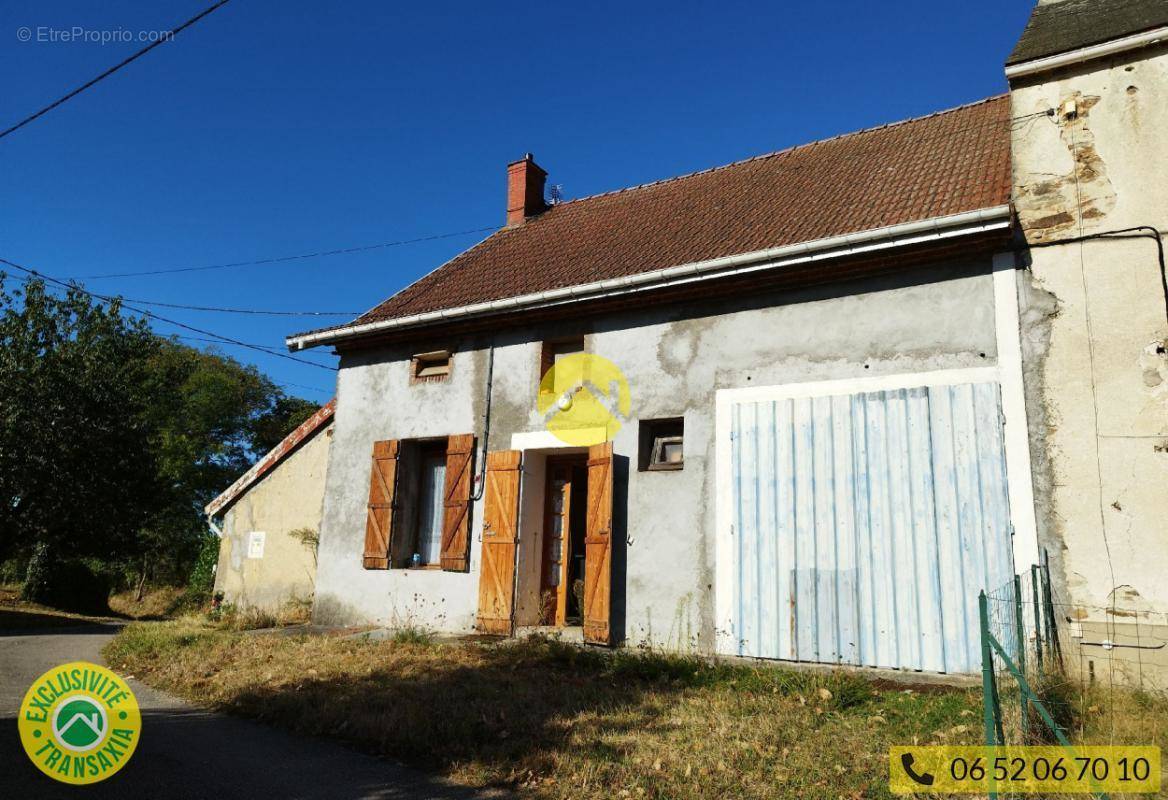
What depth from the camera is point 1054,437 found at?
6.43m

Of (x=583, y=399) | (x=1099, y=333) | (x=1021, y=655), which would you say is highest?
(x=1099, y=333)

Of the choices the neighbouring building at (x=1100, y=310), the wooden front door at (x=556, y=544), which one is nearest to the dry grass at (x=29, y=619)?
the wooden front door at (x=556, y=544)

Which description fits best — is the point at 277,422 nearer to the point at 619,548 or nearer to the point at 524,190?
the point at 524,190

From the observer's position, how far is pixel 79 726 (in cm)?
511

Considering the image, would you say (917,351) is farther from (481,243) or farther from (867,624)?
(481,243)

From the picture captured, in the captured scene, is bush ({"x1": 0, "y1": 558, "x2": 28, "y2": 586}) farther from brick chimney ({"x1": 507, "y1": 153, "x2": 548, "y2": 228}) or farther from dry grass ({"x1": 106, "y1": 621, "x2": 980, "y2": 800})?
dry grass ({"x1": 106, "y1": 621, "x2": 980, "y2": 800})

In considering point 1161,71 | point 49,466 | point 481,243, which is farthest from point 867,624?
point 49,466

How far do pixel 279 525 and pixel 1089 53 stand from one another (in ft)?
39.8

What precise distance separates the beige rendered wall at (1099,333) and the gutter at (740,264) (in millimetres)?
685

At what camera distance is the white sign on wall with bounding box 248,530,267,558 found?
1269 cm

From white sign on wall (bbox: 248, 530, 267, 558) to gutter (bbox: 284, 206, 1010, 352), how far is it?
166 inches

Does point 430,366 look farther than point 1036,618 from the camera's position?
Yes

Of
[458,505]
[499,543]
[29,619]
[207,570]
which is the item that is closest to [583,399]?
[499,543]

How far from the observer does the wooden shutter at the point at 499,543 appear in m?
8.80
